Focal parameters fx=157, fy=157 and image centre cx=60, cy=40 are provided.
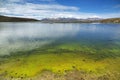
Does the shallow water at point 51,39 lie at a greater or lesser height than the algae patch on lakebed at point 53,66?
lesser

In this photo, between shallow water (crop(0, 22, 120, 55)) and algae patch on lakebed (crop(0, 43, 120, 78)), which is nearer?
algae patch on lakebed (crop(0, 43, 120, 78))

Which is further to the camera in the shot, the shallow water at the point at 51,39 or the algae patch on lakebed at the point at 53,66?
the shallow water at the point at 51,39

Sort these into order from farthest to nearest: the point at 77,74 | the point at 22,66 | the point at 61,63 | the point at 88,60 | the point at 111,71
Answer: the point at 88,60, the point at 61,63, the point at 22,66, the point at 111,71, the point at 77,74

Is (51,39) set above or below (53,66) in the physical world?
below

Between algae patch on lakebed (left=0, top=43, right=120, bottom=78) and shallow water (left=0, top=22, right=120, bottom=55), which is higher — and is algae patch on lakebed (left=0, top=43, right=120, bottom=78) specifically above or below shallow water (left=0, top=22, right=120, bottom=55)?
above

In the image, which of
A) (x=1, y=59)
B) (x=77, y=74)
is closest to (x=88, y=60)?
(x=77, y=74)

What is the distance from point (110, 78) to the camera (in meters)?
13.5

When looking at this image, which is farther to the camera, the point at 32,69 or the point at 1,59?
the point at 1,59

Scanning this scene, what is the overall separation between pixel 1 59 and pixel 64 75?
9098mm

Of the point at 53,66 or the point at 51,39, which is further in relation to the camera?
the point at 51,39

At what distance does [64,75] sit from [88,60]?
619 centimetres

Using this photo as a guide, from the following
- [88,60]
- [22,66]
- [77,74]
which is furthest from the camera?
[88,60]

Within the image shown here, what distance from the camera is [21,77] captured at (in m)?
13.6

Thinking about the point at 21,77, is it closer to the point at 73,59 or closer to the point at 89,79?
the point at 89,79
